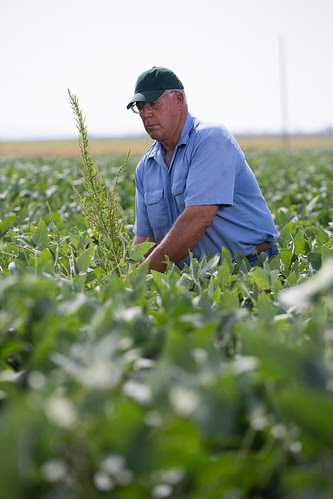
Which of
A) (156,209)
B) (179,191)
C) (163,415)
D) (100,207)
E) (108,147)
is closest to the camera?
(163,415)

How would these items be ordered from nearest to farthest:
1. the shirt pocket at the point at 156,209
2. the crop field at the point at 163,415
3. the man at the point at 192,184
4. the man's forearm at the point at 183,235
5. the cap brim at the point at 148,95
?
the crop field at the point at 163,415, the man's forearm at the point at 183,235, the man at the point at 192,184, the cap brim at the point at 148,95, the shirt pocket at the point at 156,209

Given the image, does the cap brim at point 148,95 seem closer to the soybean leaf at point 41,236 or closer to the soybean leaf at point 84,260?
the soybean leaf at point 41,236

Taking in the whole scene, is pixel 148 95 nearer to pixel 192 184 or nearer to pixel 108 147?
pixel 192 184

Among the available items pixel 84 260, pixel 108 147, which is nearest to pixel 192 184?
pixel 84 260

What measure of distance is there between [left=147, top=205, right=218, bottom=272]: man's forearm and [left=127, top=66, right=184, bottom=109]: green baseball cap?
2.54ft

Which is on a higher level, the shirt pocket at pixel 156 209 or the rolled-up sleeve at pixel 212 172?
the rolled-up sleeve at pixel 212 172

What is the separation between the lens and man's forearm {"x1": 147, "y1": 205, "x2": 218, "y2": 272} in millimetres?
3066

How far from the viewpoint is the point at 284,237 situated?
3.28 meters

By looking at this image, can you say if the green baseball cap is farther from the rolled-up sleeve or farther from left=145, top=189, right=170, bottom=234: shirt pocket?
left=145, top=189, right=170, bottom=234: shirt pocket

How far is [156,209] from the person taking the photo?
12.4 ft

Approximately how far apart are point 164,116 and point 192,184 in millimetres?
560

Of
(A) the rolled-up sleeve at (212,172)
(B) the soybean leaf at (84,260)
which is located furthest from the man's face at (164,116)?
(B) the soybean leaf at (84,260)

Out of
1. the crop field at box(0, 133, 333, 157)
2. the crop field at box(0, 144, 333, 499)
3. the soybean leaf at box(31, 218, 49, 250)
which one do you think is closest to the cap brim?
the soybean leaf at box(31, 218, 49, 250)

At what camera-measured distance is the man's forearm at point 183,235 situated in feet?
10.1
